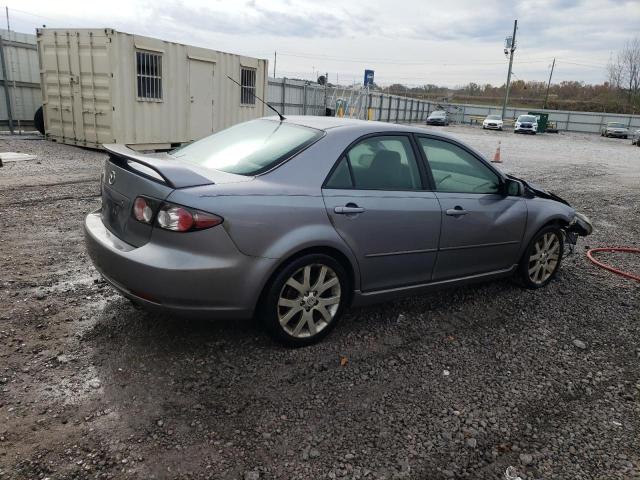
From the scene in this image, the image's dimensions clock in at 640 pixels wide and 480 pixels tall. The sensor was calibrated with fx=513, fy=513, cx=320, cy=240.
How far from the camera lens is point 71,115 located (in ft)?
43.0

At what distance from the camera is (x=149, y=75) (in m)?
12.7

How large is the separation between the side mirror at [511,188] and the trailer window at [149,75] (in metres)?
10.6

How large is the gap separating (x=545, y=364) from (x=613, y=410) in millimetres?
561

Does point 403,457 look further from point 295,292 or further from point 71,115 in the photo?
point 71,115

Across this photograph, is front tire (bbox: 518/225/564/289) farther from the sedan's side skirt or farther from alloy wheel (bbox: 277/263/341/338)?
alloy wheel (bbox: 277/263/341/338)

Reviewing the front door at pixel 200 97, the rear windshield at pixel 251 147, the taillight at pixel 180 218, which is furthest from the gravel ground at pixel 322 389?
the front door at pixel 200 97

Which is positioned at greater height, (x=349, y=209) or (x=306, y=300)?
(x=349, y=209)

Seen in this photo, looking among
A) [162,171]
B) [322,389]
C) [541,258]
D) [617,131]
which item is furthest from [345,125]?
[617,131]

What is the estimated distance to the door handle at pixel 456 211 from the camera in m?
4.02

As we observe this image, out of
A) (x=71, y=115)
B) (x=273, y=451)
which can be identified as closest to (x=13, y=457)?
(x=273, y=451)

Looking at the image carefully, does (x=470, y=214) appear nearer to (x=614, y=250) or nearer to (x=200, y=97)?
(x=614, y=250)

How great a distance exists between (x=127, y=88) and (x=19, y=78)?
15.5ft

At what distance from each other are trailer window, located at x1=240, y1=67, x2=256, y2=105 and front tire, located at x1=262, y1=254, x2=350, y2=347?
12.9m

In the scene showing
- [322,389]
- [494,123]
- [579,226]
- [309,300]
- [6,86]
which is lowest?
[322,389]
